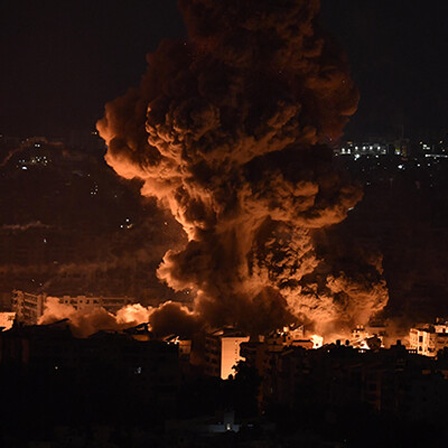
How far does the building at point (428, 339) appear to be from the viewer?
1328 inches

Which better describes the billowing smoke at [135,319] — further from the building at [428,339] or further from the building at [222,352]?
the building at [428,339]

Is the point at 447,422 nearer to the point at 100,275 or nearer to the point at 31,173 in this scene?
the point at 100,275

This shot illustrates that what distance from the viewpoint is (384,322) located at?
35031 millimetres

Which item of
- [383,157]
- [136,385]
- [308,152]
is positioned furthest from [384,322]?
[383,157]

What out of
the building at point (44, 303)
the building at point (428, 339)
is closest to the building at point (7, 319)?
the building at point (44, 303)

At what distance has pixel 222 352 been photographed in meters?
32.1

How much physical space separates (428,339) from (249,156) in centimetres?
412

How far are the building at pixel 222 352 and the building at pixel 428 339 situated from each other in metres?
3.10

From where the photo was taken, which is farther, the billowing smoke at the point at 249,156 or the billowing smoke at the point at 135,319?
the billowing smoke at the point at 135,319

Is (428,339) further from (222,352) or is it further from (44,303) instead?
(44,303)

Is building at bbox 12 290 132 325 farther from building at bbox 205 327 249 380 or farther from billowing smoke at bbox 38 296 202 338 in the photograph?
building at bbox 205 327 249 380

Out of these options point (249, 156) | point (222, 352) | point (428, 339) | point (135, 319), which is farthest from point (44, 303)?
point (428, 339)

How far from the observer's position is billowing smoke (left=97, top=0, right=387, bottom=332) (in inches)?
1292

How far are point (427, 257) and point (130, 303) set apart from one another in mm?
6721
